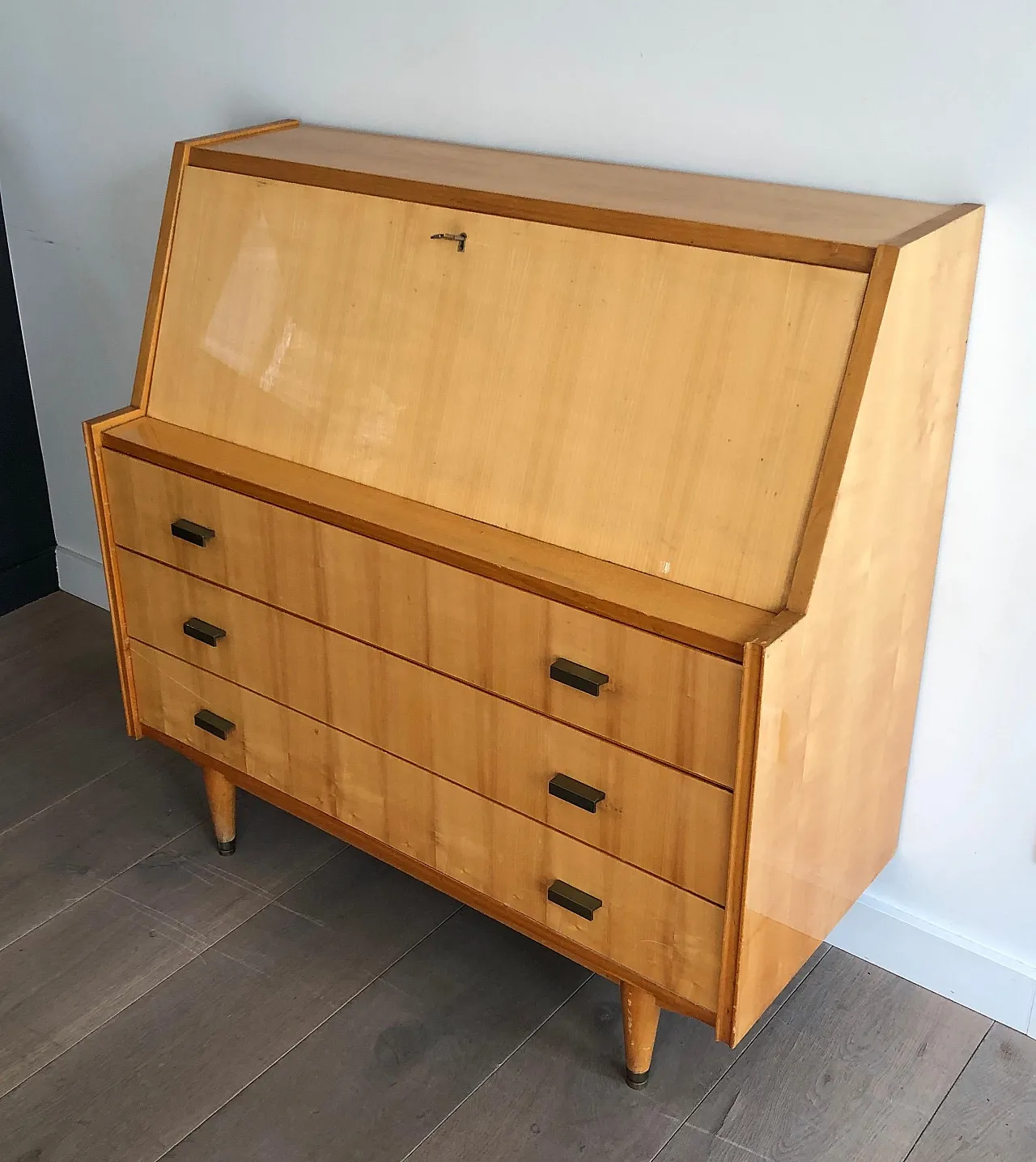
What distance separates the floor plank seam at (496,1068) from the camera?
5.16 ft

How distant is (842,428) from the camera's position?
124cm

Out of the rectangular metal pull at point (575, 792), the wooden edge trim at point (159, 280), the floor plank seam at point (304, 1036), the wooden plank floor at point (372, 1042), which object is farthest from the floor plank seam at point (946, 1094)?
the wooden edge trim at point (159, 280)

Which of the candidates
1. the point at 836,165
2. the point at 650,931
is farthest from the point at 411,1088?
the point at 836,165

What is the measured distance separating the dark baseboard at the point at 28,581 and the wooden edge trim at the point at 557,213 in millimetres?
1321

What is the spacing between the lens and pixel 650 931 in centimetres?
146

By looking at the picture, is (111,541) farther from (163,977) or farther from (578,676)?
Answer: (578,676)

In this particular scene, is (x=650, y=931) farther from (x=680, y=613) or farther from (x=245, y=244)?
(x=245, y=244)

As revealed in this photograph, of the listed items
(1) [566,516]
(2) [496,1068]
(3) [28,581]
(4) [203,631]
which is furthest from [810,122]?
(3) [28,581]

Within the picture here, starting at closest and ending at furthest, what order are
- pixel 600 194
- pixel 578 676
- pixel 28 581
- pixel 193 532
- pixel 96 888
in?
pixel 578 676
pixel 600 194
pixel 193 532
pixel 96 888
pixel 28 581

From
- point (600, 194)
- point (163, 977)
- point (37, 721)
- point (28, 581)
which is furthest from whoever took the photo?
point (28, 581)

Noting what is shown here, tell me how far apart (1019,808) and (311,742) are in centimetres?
96

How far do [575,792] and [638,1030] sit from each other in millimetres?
366

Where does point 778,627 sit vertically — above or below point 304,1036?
above

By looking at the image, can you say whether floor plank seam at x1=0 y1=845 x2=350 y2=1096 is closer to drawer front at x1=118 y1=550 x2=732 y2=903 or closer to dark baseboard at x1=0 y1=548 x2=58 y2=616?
drawer front at x1=118 y1=550 x2=732 y2=903
